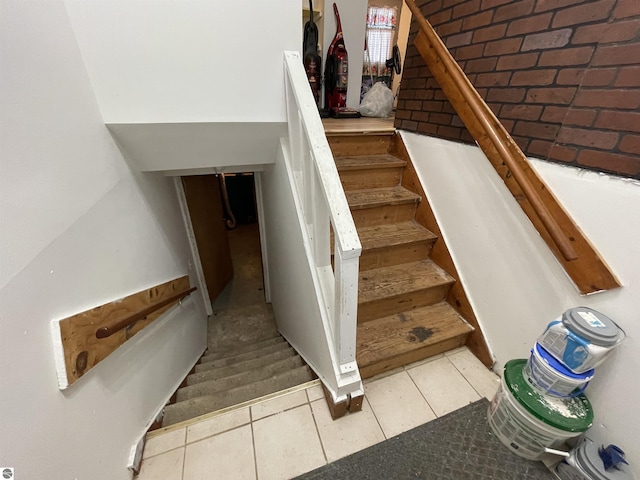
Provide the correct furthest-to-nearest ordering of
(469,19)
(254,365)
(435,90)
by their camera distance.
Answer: (254,365) < (435,90) < (469,19)

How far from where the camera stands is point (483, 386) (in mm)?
1424

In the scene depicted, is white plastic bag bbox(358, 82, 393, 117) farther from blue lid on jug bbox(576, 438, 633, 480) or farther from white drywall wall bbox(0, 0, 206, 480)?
blue lid on jug bbox(576, 438, 633, 480)

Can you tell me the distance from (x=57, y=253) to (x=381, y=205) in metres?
1.60

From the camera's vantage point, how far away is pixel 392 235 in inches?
69.6

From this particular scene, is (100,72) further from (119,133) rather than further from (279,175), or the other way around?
(279,175)

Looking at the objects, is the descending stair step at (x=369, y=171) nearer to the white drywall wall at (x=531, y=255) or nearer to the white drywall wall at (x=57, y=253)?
the white drywall wall at (x=531, y=255)

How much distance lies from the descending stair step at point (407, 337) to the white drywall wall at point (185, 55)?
4.54ft

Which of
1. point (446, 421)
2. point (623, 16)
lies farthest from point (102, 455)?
point (623, 16)

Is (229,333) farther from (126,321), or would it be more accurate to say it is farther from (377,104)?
(377,104)

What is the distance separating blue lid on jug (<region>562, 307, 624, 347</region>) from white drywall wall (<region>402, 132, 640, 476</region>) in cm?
5

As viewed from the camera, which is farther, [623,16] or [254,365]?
[254,365]

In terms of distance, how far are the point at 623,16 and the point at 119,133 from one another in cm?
200

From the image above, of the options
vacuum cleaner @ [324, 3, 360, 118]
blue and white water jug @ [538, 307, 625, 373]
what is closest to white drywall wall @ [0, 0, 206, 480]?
blue and white water jug @ [538, 307, 625, 373]

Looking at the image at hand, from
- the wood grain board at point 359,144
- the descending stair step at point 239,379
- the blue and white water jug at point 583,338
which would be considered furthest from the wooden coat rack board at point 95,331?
the blue and white water jug at point 583,338
